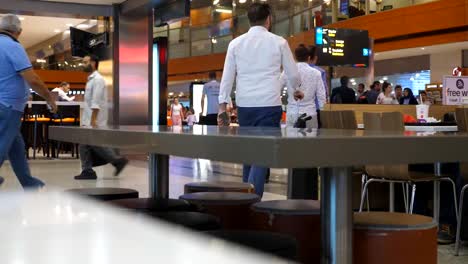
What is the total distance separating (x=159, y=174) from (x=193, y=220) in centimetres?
97

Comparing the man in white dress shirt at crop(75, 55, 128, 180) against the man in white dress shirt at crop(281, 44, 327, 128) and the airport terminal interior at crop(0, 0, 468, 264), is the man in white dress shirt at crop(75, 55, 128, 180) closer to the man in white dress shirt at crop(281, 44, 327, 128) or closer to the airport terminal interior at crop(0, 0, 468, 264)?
the airport terminal interior at crop(0, 0, 468, 264)

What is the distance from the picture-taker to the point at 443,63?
1816 centimetres

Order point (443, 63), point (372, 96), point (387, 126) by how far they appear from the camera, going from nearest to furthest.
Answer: point (387, 126)
point (372, 96)
point (443, 63)

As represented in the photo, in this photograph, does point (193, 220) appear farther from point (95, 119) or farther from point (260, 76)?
point (95, 119)

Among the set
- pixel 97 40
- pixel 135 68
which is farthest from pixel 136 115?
pixel 97 40

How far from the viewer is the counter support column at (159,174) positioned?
258 centimetres

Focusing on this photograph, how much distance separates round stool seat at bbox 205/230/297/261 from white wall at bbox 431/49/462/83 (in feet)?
57.2

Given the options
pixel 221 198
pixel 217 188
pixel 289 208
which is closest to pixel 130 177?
pixel 217 188

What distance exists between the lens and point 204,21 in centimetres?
2220

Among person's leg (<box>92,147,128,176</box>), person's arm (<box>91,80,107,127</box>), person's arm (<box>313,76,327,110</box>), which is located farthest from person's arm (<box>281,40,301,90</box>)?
person's arm (<box>91,80,107,127</box>)

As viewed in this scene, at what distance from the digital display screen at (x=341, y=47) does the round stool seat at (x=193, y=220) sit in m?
8.49

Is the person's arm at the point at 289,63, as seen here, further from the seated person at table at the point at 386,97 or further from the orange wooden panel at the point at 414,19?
the orange wooden panel at the point at 414,19

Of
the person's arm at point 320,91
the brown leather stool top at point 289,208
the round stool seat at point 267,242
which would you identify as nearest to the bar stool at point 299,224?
the brown leather stool top at point 289,208

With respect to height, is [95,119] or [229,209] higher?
[95,119]
